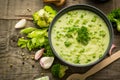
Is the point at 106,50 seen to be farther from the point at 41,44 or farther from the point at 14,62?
the point at 14,62

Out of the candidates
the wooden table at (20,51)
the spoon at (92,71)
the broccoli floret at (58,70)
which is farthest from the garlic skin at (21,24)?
the spoon at (92,71)

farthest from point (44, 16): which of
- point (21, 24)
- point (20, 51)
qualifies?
point (20, 51)

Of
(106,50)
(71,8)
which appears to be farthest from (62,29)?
(106,50)

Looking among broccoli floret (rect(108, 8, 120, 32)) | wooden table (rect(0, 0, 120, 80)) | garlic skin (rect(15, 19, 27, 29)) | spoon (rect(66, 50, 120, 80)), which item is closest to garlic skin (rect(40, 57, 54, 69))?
wooden table (rect(0, 0, 120, 80))

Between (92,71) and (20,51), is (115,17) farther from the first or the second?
(20,51)

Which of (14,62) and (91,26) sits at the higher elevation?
(91,26)

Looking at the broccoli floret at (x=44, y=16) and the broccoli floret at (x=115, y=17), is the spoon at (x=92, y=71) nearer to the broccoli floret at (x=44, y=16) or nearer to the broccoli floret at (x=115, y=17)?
the broccoli floret at (x=115, y=17)

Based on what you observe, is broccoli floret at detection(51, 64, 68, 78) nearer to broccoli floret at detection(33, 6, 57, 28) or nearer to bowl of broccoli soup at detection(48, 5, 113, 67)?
bowl of broccoli soup at detection(48, 5, 113, 67)

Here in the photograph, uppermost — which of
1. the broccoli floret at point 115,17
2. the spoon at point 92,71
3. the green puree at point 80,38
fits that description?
the broccoli floret at point 115,17
